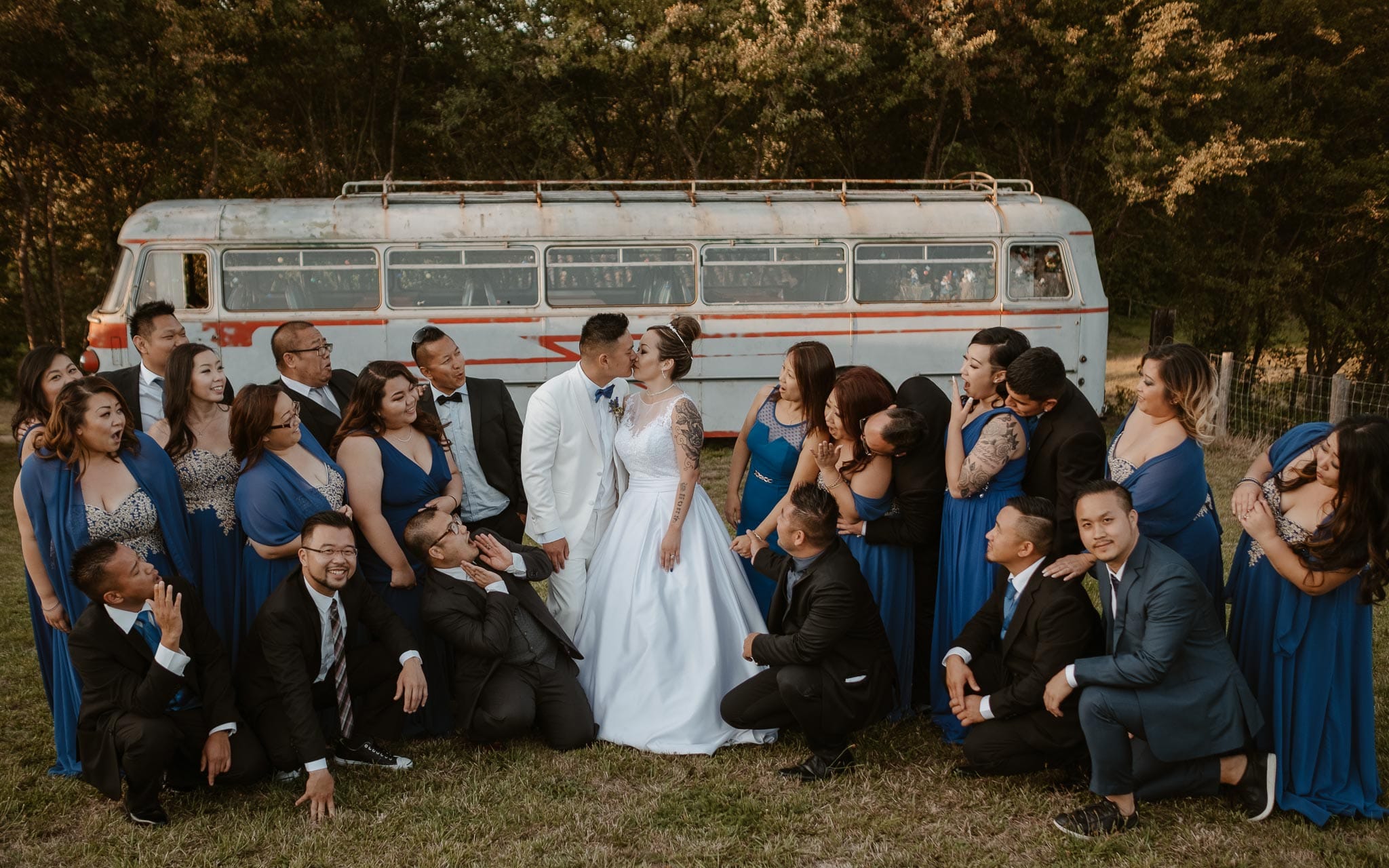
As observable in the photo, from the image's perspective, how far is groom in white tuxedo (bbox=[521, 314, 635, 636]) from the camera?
202 inches

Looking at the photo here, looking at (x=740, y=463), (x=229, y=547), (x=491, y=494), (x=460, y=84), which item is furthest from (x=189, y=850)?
(x=460, y=84)

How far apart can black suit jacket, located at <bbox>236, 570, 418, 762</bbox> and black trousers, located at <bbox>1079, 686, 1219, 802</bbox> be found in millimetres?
2935

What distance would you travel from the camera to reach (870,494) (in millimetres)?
4938

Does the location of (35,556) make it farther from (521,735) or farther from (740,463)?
(740,463)

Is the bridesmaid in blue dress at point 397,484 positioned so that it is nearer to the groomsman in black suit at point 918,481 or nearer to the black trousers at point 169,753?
the black trousers at point 169,753

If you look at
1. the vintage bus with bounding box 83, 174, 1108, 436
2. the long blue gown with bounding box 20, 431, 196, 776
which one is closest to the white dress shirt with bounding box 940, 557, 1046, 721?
the long blue gown with bounding box 20, 431, 196, 776

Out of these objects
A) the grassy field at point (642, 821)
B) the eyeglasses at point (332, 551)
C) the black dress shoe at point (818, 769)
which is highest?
the eyeglasses at point (332, 551)

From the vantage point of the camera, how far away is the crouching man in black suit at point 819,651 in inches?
179

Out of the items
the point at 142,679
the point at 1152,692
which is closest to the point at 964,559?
the point at 1152,692

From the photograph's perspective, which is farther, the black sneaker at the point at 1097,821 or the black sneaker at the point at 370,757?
the black sneaker at the point at 370,757

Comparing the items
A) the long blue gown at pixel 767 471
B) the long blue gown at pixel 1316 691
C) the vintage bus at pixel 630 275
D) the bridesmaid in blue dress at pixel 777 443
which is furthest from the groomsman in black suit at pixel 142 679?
the vintage bus at pixel 630 275

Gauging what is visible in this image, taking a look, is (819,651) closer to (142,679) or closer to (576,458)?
(576,458)

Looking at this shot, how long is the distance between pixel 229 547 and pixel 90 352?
8643 millimetres

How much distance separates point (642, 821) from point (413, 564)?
1.80m
